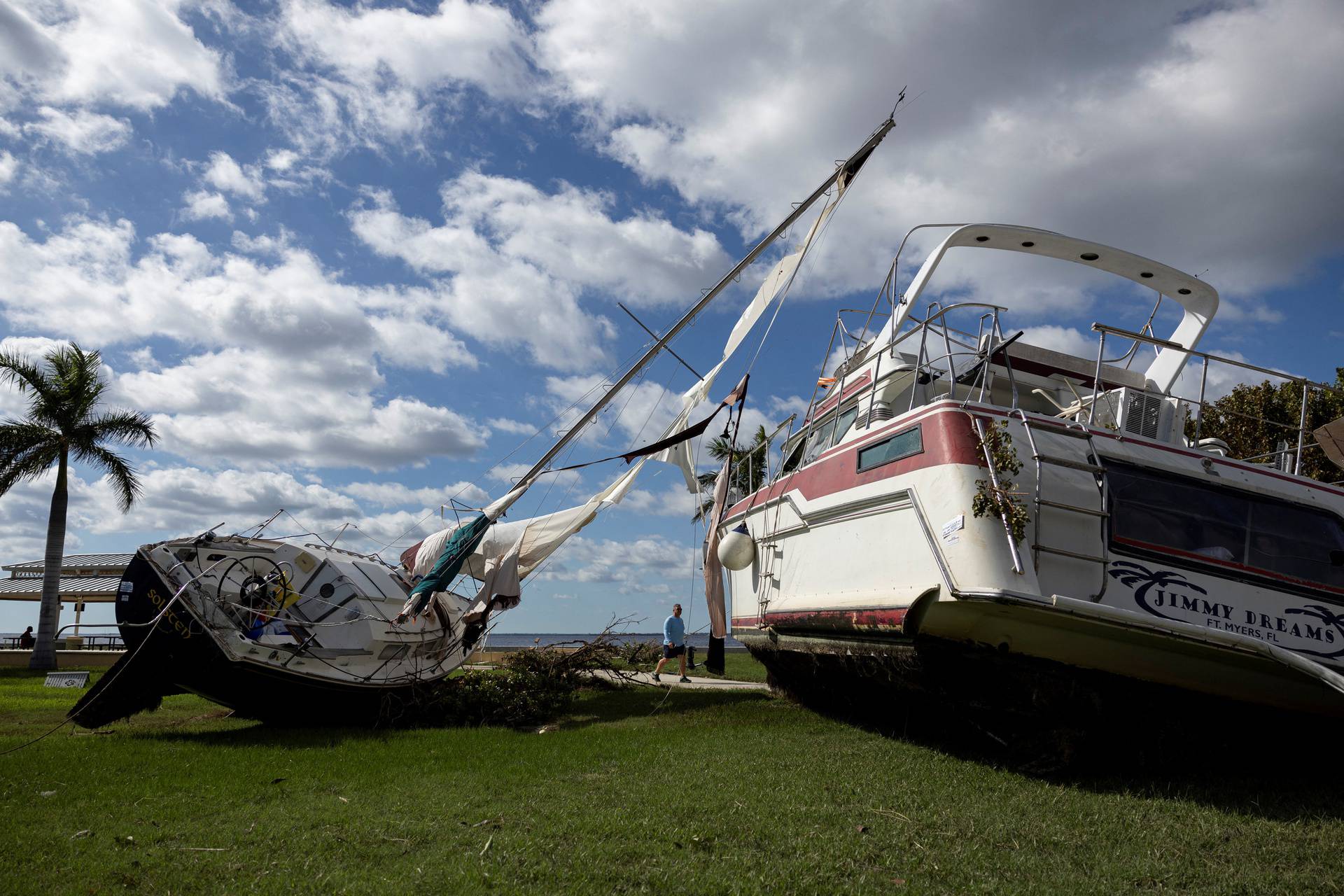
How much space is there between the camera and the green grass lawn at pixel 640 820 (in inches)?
199

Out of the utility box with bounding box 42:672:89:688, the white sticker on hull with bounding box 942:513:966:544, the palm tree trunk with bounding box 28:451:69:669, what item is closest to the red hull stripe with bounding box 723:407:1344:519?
the white sticker on hull with bounding box 942:513:966:544

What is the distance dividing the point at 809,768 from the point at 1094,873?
3.04 metres

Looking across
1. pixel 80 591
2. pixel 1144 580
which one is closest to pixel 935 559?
pixel 1144 580

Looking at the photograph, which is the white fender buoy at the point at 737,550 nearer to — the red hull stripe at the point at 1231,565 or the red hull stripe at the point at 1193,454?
the red hull stripe at the point at 1193,454

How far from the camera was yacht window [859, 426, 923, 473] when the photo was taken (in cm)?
841

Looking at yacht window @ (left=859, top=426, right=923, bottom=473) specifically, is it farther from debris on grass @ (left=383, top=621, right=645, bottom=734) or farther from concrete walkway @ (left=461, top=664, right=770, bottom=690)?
concrete walkway @ (left=461, top=664, right=770, bottom=690)

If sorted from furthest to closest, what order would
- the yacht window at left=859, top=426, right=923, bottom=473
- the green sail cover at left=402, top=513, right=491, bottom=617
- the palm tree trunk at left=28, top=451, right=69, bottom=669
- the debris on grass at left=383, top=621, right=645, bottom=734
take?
the palm tree trunk at left=28, top=451, right=69, bottom=669 < the green sail cover at left=402, top=513, right=491, bottom=617 < the debris on grass at left=383, top=621, right=645, bottom=734 < the yacht window at left=859, top=426, right=923, bottom=473

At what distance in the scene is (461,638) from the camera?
1308 centimetres

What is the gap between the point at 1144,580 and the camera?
A: 24.9ft

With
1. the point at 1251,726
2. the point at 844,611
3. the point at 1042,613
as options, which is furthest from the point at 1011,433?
the point at 1251,726

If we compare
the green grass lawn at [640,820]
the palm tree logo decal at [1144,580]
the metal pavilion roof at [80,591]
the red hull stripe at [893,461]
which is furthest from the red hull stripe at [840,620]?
the metal pavilion roof at [80,591]

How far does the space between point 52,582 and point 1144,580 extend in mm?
26770

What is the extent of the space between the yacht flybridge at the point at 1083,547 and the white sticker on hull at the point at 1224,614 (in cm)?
2

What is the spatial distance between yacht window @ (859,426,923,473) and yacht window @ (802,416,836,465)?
2057 millimetres
